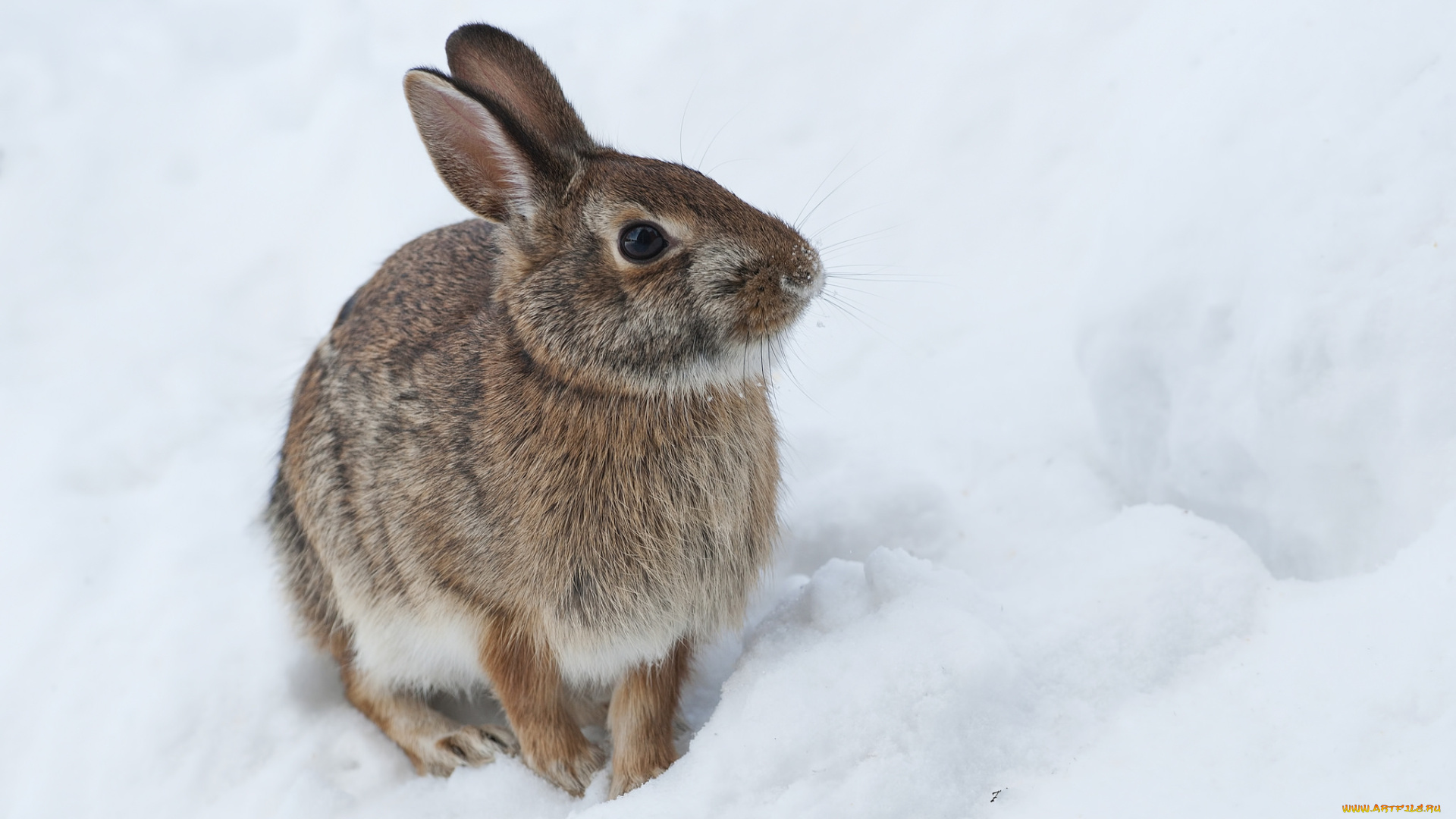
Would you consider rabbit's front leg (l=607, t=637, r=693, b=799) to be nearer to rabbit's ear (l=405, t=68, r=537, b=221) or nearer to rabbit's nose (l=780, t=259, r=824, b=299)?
rabbit's nose (l=780, t=259, r=824, b=299)

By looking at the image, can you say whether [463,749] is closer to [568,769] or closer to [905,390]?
[568,769]

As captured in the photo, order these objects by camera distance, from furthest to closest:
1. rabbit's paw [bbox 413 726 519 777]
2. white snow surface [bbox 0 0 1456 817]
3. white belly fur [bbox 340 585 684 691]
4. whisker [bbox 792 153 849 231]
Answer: whisker [bbox 792 153 849 231], rabbit's paw [bbox 413 726 519 777], white belly fur [bbox 340 585 684 691], white snow surface [bbox 0 0 1456 817]

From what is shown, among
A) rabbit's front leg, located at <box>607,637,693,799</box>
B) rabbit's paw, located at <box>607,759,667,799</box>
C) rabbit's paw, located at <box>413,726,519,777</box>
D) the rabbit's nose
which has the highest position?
the rabbit's nose

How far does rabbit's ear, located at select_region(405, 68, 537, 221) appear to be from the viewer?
257cm

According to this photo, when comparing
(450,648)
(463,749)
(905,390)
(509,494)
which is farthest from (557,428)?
(905,390)

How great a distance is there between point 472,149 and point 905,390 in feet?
5.90

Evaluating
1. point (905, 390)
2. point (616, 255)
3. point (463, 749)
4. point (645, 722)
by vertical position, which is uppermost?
point (616, 255)

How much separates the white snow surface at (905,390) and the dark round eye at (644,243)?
1.88ft

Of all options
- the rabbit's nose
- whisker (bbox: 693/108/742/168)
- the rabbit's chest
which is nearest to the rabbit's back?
the rabbit's chest

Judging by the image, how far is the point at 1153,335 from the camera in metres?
3.23

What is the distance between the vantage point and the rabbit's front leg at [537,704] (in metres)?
2.88

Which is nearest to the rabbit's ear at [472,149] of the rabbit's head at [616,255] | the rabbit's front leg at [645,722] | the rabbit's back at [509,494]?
the rabbit's head at [616,255]

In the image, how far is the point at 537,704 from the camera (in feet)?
9.63

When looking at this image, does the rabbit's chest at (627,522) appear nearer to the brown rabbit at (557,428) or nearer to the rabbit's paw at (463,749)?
the brown rabbit at (557,428)
